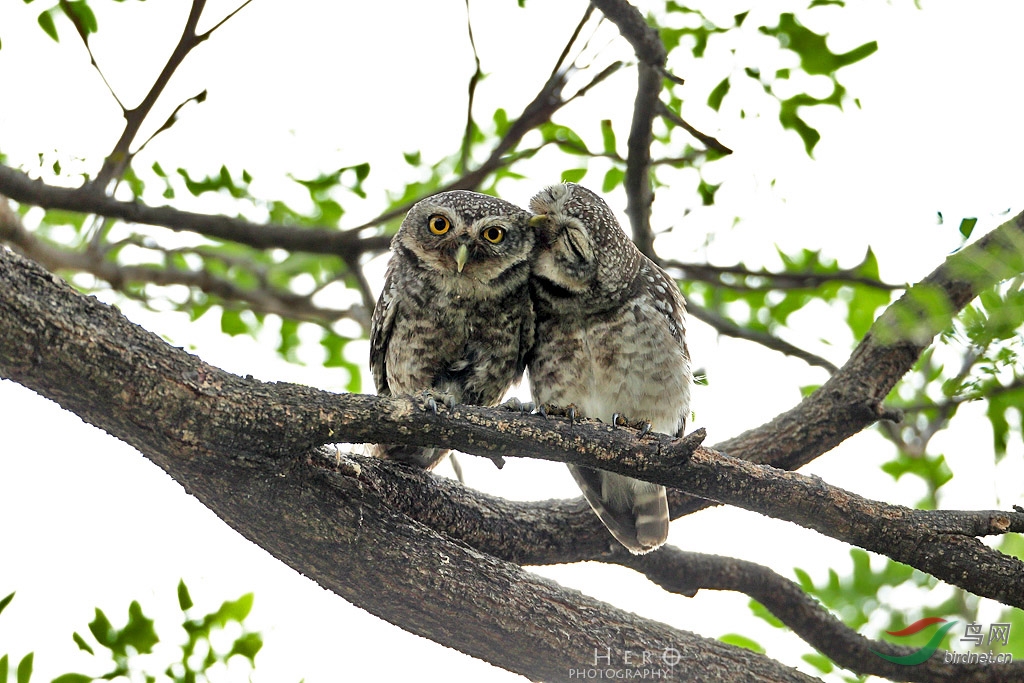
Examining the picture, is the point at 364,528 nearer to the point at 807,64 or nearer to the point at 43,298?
the point at 43,298

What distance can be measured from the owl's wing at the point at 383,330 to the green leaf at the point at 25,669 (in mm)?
1330

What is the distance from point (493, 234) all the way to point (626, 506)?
103cm

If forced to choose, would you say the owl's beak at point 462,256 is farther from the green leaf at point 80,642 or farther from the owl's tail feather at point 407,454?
the green leaf at point 80,642

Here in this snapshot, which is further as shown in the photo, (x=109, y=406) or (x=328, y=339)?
(x=328, y=339)

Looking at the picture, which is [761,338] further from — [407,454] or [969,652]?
[407,454]

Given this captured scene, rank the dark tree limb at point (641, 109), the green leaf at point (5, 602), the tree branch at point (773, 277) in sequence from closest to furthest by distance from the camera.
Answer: the green leaf at point (5, 602) → the dark tree limb at point (641, 109) → the tree branch at point (773, 277)

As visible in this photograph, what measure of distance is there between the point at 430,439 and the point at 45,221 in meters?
2.99

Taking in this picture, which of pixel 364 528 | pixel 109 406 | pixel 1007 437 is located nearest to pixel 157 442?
pixel 109 406

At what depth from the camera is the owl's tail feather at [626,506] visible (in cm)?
321

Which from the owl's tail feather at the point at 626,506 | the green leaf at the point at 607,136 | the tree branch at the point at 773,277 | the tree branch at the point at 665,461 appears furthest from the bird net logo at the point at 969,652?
the green leaf at the point at 607,136

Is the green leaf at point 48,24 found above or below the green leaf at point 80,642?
above

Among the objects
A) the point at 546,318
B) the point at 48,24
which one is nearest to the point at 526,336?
the point at 546,318

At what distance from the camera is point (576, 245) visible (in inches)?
123

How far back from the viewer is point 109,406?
79.0 inches
